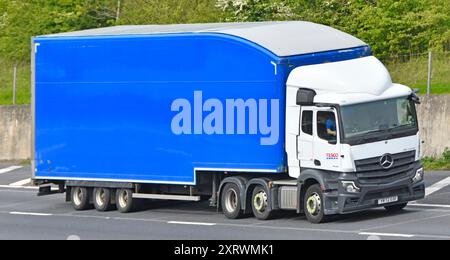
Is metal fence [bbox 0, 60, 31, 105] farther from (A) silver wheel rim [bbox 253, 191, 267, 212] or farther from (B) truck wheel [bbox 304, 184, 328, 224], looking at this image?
(B) truck wheel [bbox 304, 184, 328, 224]

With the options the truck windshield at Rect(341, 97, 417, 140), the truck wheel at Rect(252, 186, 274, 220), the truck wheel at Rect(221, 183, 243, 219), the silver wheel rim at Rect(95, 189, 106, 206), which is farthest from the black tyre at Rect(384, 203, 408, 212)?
the silver wheel rim at Rect(95, 189, 106, 206)

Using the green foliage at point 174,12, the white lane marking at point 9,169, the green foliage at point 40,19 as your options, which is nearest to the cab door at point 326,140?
the white lane marking at point 9,169

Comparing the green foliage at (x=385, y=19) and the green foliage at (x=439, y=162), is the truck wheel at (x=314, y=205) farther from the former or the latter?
the green foliage at (x=385, y=19)

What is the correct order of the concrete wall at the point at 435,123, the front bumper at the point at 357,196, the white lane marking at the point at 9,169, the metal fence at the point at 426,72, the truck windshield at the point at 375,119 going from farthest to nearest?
the white lane marking at the point at 9,169
the metal fence at the point at 426,72
the concrete wall at the point at 435,123
the truck windshield at the point at 375,119
the front bumper at the point at 357,196

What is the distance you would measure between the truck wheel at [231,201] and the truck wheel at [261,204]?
325 mm

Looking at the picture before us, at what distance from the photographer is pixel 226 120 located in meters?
26.8

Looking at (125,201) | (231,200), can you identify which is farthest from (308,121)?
(125,201)

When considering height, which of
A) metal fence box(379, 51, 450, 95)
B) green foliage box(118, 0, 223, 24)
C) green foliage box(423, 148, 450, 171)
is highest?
green foliage box(118, 0, 223, 24)

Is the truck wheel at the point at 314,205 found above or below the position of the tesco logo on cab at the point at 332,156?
below

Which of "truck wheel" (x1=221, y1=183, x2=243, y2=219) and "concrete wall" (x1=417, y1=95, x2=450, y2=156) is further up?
"concrete wall" (x1=417, y1=95, x2=450, y2=156)

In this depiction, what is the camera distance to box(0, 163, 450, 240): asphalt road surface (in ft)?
78.1

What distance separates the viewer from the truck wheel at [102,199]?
29734 millimetres

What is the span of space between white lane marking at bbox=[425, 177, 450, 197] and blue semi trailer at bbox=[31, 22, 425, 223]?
3796 mm

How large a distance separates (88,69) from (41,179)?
2984mm
